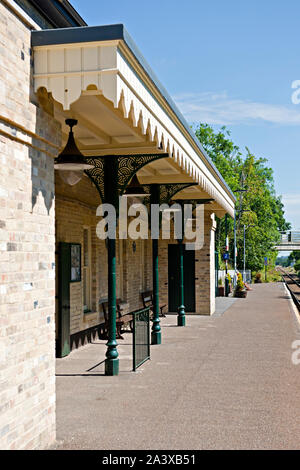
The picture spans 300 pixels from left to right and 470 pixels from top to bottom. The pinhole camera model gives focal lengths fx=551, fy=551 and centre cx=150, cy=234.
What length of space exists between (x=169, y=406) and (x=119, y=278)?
27.3 ft

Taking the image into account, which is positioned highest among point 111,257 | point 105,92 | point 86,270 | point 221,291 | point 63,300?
point 105,92

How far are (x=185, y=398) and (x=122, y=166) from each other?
3.85 m

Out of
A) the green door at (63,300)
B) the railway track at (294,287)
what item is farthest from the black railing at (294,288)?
the green door at (63,300)

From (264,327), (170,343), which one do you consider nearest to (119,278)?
(170,343)

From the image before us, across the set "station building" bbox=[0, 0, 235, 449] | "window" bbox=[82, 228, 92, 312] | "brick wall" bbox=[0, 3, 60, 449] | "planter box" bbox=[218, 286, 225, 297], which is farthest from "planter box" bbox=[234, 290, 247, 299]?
"brick wall" bbox=[0, 3, 60, 449]

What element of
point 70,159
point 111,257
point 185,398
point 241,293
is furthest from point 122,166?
point 241,293

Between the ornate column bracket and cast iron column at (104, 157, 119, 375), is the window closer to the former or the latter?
cast iron column at (104, 157, 119, 375)

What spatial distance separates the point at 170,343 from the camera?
12.5m

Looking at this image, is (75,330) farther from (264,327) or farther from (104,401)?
(264,327)

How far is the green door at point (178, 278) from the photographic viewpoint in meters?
18.7

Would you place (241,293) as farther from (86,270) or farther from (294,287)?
(294,287)

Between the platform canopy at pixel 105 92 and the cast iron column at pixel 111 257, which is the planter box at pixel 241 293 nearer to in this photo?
the platform canopy at pixel 105 92

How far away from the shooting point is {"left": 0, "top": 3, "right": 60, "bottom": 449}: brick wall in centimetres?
460

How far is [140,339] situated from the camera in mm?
9781
